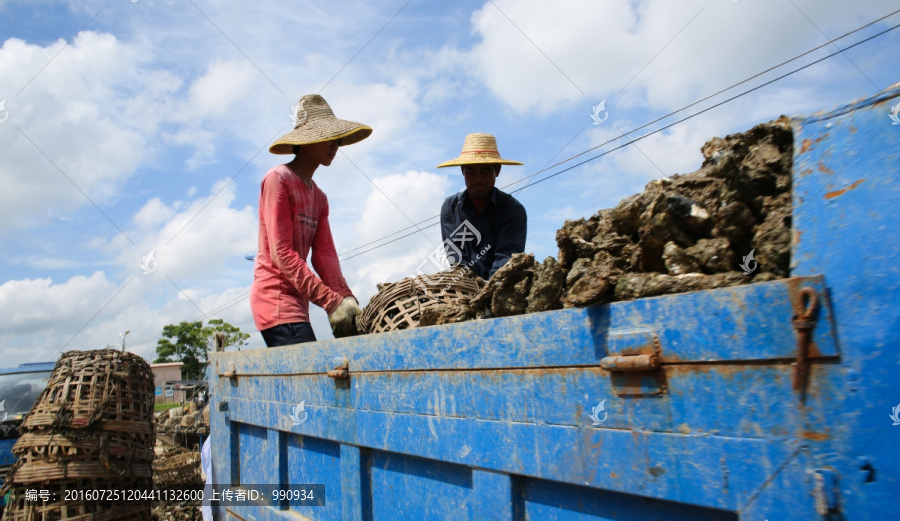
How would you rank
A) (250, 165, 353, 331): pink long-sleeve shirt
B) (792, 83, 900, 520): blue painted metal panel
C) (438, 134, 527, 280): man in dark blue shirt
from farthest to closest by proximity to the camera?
(438, 134, 527, 280): man in dark blue shirt → (250, 165, 353, 331): pink long-sleeve shirt → (792, 83, 900, 520): blue painted metal panel

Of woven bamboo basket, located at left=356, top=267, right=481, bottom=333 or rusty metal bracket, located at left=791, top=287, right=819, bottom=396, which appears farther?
woven bamboo basket, located at left=356, top=267, right=481, bottom=333

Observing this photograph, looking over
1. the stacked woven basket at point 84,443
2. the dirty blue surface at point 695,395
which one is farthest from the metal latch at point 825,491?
the stacked woven basket at point 84,443

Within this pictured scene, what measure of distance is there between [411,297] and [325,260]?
4.48 feet

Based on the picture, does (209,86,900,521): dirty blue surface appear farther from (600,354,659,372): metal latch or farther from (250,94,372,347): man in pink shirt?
(250,94,372,347): man in pink shirt

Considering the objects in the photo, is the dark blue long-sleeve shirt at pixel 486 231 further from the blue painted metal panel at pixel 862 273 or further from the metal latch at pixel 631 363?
the blue painted metal panel at pixel 862 273

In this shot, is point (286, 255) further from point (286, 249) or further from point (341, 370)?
point (341, 370)

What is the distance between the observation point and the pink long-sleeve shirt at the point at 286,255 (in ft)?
10.2

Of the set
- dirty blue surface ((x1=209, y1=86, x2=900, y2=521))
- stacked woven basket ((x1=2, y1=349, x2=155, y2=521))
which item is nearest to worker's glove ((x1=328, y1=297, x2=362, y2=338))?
dirty blue surface ((x1=209, y1=86, x2=900, y2=521))

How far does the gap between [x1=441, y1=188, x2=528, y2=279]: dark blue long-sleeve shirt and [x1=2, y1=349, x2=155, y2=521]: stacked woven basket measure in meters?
2.23

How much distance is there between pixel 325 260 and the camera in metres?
3.67

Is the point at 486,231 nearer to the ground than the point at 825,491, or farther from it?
farther from it

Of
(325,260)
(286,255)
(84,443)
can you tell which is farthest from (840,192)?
Result: (84,443)

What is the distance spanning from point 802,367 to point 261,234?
9.49ft

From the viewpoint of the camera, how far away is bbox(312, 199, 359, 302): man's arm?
3.67 meters
